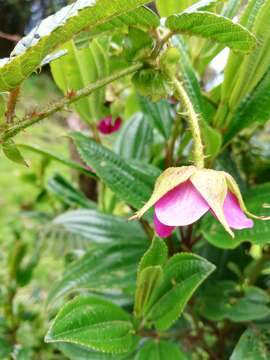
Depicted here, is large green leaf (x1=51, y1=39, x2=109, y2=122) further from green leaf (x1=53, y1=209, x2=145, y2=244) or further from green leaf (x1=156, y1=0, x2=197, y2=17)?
green leaf (x1=53, y1=209, x2=145, y2=244)

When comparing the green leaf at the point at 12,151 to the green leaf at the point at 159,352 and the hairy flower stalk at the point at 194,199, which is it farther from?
the green leaf at the point at 159,352

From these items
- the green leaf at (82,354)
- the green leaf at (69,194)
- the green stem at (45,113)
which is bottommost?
the green leaf at (69,194)

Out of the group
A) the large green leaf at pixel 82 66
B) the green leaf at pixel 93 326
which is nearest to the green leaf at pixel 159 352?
the green leaf at pixel 93 326

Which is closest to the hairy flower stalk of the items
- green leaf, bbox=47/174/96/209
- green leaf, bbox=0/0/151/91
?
green leaf, bbox=0/0/151/91

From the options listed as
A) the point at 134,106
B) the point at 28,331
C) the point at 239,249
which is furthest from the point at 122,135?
the point at 28,331

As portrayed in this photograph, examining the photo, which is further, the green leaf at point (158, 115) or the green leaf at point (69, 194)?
the green leaf at point (69, 194)

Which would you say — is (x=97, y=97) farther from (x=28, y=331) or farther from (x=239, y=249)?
(x=28, y=331)
